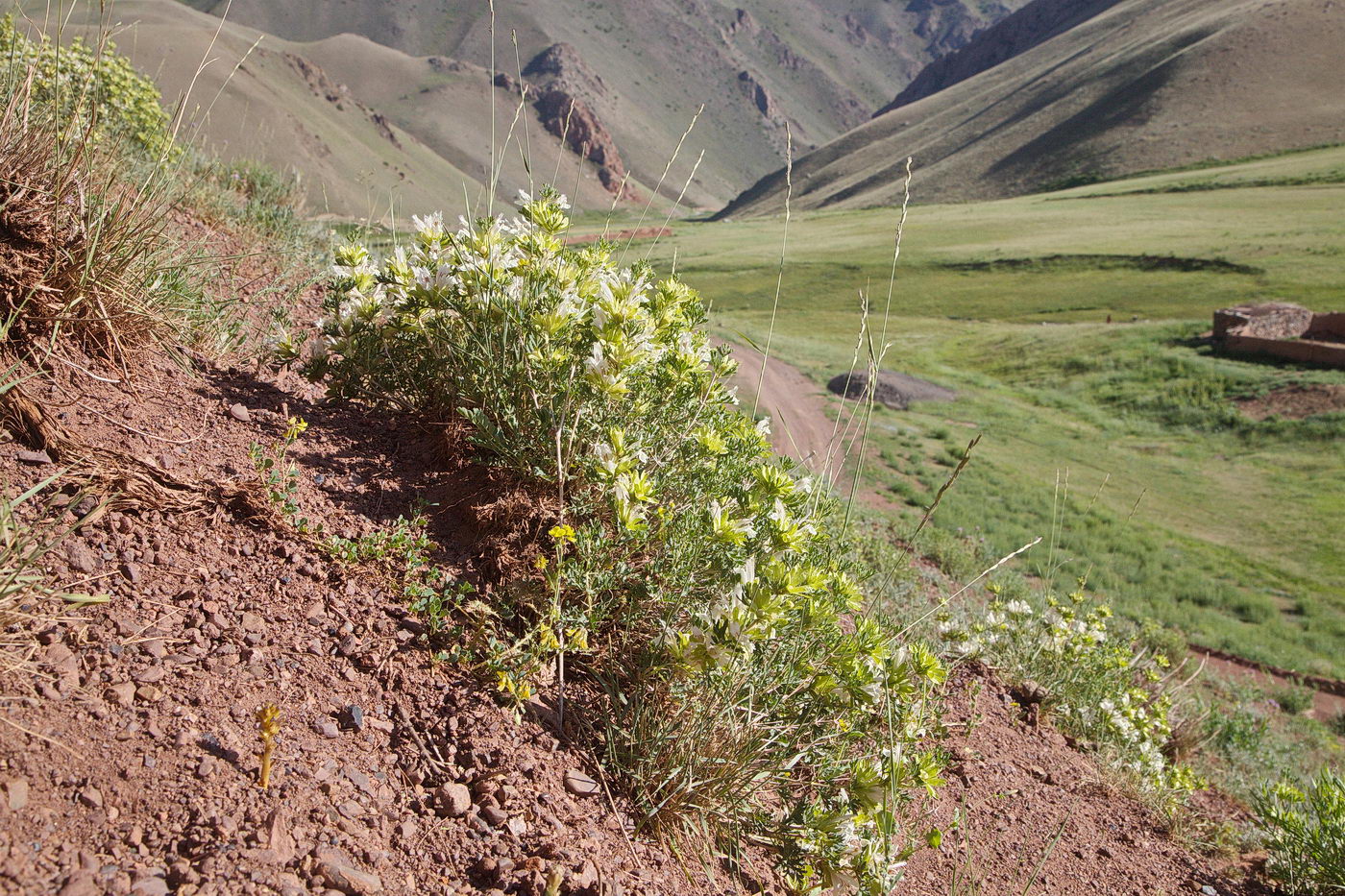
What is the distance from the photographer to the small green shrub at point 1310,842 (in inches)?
111

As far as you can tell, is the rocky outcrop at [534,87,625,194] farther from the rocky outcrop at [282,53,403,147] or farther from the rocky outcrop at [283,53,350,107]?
the rocky outcrop at [283,53,350,107]

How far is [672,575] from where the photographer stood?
191 centimetres

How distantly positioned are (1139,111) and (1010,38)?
114 meters

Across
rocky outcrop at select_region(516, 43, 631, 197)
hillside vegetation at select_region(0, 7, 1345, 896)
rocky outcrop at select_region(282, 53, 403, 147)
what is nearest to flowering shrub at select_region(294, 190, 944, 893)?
hillside vegetation at select_region(0, 7, 1345, 896)

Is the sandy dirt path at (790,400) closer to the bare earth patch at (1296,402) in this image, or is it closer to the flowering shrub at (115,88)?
the flowering shrub at (115,88)

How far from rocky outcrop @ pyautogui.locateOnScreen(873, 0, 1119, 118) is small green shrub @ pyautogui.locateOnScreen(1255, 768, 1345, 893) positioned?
593ft

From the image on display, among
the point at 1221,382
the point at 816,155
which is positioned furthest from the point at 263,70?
the point at 1221,382

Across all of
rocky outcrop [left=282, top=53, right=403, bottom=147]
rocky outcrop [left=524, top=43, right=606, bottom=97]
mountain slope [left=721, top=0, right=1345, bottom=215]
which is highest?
mountain slope [left=721, top=0, right=1345, bottom=215]

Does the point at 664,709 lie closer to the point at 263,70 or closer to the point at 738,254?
the point at 738,254

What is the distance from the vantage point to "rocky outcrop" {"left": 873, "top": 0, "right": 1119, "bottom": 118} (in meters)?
159

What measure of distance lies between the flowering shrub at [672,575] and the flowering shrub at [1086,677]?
4.80ft

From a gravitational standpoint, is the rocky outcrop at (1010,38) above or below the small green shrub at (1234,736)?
above

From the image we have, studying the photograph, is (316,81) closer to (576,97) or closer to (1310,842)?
(576,97)

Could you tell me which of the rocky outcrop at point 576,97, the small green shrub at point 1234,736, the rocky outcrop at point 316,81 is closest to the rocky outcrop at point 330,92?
the rocky outcrop at point 316,81
